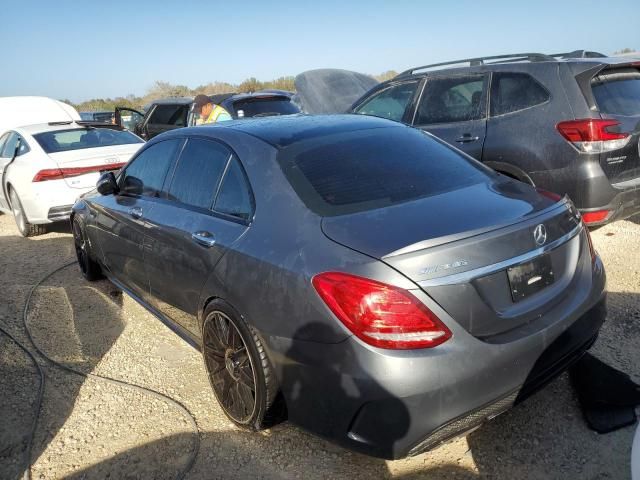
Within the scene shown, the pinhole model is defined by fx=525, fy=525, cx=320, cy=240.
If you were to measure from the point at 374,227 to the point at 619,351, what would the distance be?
2038mm

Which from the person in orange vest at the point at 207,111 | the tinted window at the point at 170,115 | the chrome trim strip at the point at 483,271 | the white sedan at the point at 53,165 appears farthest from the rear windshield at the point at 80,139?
the chrome trim strip at the point at 483,271

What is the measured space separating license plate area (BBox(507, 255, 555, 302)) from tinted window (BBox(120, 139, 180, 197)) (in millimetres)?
2368

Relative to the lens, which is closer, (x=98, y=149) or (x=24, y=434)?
(x=24, y=434)

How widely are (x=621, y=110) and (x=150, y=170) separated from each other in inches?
150

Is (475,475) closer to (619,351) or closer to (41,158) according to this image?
(619,351)

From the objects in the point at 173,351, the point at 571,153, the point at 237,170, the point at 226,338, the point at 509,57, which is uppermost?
the point at 509,57

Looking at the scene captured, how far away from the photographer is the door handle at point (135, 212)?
3.61 m

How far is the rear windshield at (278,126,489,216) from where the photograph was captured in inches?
97.2

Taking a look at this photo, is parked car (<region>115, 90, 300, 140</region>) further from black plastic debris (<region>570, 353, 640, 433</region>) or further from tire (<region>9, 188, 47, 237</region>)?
black plastic debris (<region>570, 353, 640, 433</region>)

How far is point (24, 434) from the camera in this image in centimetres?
291

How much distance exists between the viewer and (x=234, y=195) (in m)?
2.78

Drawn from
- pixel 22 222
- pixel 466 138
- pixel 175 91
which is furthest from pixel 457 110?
pixel 175 91

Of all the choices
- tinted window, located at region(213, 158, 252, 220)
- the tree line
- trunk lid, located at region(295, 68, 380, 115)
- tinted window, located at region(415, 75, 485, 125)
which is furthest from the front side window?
the tree line

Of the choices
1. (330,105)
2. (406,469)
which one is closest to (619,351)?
(406,469)
